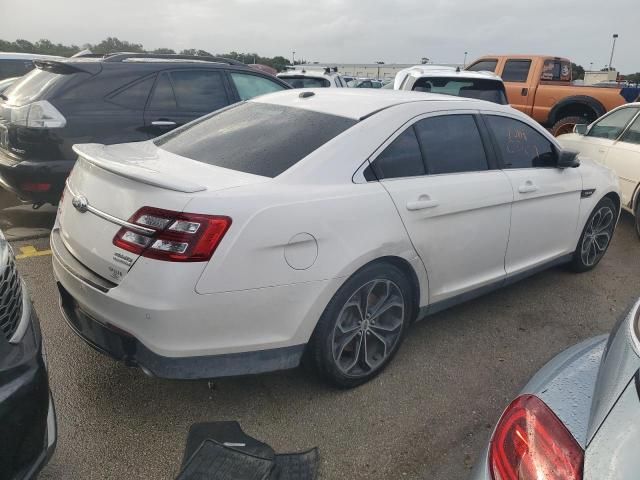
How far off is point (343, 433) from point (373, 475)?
28 cm

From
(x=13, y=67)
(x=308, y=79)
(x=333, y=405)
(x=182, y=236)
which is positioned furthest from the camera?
(x=308, y=79)

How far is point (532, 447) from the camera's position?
53.1 inches

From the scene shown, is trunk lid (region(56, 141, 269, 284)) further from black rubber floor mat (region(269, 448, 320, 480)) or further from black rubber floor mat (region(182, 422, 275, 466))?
black rubber floor mat (region(269, 448, 320, 480))

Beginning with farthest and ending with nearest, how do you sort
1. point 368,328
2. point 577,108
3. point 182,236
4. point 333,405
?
point 577,108
point 368,328
point 333,405
point 182,236

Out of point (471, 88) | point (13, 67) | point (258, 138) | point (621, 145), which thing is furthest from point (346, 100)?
point (13, 67)

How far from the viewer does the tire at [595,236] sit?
4.44m

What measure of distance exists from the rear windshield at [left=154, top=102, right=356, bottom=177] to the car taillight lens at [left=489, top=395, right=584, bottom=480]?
1537 mm

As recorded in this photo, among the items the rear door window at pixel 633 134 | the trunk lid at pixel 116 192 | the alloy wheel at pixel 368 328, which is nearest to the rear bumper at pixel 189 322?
the trunk lid at pixel 116 192

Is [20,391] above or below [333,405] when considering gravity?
above

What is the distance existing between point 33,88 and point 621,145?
6.30m

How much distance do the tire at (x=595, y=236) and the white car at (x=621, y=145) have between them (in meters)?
1.27

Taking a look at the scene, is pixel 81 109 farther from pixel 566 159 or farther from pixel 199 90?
pixel 566 159

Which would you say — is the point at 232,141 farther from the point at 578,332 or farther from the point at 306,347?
the point at 578,332

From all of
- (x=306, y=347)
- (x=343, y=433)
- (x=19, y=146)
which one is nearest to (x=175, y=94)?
(x=19, y=146)
